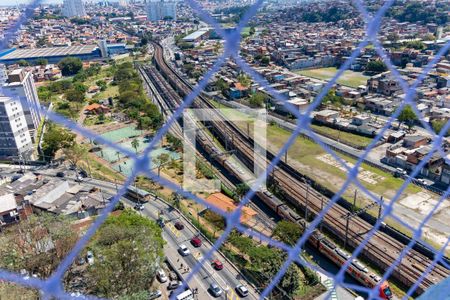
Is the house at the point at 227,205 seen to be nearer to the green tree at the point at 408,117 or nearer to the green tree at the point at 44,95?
the green tree at the point at 408,117

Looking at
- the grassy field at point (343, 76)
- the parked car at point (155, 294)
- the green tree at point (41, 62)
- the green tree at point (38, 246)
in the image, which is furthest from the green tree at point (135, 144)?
the green tree at point (41, 62)

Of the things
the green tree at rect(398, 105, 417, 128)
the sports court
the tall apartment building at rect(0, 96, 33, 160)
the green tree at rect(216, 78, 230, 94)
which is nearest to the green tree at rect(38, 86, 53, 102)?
the sports court

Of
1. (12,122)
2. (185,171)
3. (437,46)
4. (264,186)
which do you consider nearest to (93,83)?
(12,122)

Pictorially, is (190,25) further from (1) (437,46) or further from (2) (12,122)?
(2) (12,122)

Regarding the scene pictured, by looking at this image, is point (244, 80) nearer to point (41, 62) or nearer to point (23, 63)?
point (41, 62)

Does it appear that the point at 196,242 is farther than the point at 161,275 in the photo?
Yes

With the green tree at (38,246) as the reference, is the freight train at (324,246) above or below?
below

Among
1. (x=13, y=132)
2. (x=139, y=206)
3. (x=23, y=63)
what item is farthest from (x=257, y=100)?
(x=23, y=63)
